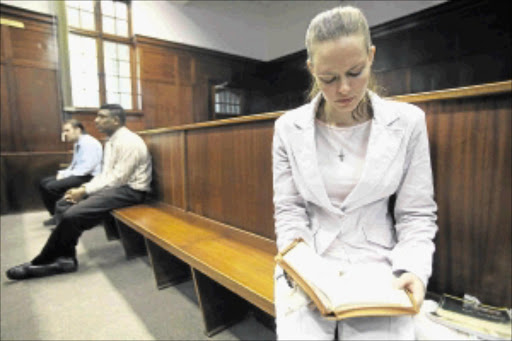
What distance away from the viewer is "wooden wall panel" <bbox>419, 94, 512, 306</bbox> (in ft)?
2.72

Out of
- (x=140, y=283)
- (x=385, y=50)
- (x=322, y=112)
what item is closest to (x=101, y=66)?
(x=140, y=283)

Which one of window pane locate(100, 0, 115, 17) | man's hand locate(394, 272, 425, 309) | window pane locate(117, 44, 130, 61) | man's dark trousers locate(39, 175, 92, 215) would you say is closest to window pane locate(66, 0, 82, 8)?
window pane locate(100, 0, 115, 17)

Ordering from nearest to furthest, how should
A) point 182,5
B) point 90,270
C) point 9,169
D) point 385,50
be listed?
point 90,270 < point 9,169 < point 385,50 < point 182,5

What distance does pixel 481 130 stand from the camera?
0.85m

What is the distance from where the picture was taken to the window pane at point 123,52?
534 centimetres

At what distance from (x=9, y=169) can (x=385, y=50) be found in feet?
19.1

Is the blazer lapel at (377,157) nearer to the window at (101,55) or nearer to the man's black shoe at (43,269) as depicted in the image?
the man's black shoe at (43,269)

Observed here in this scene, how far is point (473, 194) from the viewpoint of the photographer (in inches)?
34.7

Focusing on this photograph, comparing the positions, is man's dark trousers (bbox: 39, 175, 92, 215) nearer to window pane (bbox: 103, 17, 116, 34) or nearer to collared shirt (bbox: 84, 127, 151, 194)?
collared shirt (bbox: 84, 127, 151, 194)

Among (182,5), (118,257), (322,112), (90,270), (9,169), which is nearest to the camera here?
(322,112)

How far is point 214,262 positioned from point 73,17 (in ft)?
17.5

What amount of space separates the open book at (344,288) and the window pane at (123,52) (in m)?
5.64

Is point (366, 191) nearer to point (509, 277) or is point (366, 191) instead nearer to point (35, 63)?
point (509, 277)

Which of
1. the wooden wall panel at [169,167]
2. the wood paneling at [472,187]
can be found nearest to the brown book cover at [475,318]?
the wood paneling at [472,187]
